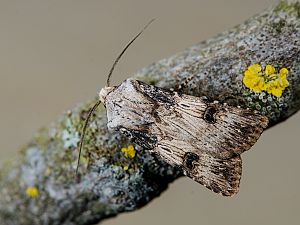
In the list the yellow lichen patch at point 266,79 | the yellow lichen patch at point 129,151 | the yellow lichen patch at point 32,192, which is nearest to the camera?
the yellow lichen patch at point 266,79

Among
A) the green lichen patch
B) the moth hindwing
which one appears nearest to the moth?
the moth hindwing

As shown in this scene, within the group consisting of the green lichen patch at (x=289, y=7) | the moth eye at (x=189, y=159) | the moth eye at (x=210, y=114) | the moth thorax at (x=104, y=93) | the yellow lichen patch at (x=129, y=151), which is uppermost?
the moth thorax at (x=104, y=93)

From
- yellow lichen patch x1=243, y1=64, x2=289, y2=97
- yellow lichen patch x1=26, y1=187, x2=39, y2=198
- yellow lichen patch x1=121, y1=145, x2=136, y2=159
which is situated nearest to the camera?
yellow lichen patch x1=243, y1=64, x2=289, y2=97

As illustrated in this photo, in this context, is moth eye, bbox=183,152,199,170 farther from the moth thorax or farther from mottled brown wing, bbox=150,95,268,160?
the moth thorax

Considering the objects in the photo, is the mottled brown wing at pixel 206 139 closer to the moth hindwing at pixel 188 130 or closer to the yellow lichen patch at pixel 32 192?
the moth hindwing at pixel 188 130

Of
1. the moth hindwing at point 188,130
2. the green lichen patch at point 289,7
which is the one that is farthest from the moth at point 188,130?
the green lichen patch at point 289,7

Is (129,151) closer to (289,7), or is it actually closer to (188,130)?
(188,130)

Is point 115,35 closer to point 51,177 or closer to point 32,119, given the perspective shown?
point 32,119

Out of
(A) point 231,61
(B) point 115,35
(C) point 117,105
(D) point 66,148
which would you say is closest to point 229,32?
(A) point 231,61
